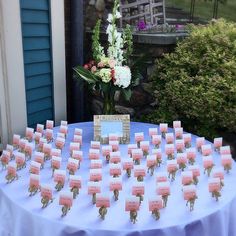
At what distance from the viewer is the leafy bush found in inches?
85.7

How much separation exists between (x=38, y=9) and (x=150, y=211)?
1630 mm

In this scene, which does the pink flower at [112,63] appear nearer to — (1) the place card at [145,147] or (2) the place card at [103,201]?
(1) the place card at [145,147]

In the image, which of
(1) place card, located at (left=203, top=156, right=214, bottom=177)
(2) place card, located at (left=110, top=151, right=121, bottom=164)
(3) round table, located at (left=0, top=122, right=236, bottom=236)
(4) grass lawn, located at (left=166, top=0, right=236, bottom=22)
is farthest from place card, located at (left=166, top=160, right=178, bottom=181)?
(4) grass lawn, located at (left=166, top=0, right=236, bottom=22)

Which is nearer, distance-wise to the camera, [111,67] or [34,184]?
[34,184]

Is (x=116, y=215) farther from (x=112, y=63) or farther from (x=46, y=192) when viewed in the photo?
(x=112, y=63)

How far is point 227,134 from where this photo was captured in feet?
8.00

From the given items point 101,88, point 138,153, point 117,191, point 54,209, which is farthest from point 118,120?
point 54,209

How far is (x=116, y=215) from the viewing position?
1272 millimetres

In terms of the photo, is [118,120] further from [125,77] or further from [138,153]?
[138,153]

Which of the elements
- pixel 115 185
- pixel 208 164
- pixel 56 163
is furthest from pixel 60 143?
pixel 208 164

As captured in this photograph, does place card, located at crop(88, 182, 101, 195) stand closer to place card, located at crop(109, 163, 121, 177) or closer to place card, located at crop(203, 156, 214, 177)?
place card, located at crop(109, 163, 121, 177)

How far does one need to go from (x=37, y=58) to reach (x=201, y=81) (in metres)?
1.15

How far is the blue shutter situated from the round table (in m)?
0.92

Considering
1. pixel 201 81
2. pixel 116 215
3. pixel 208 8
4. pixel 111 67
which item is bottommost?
pixel 116 215
